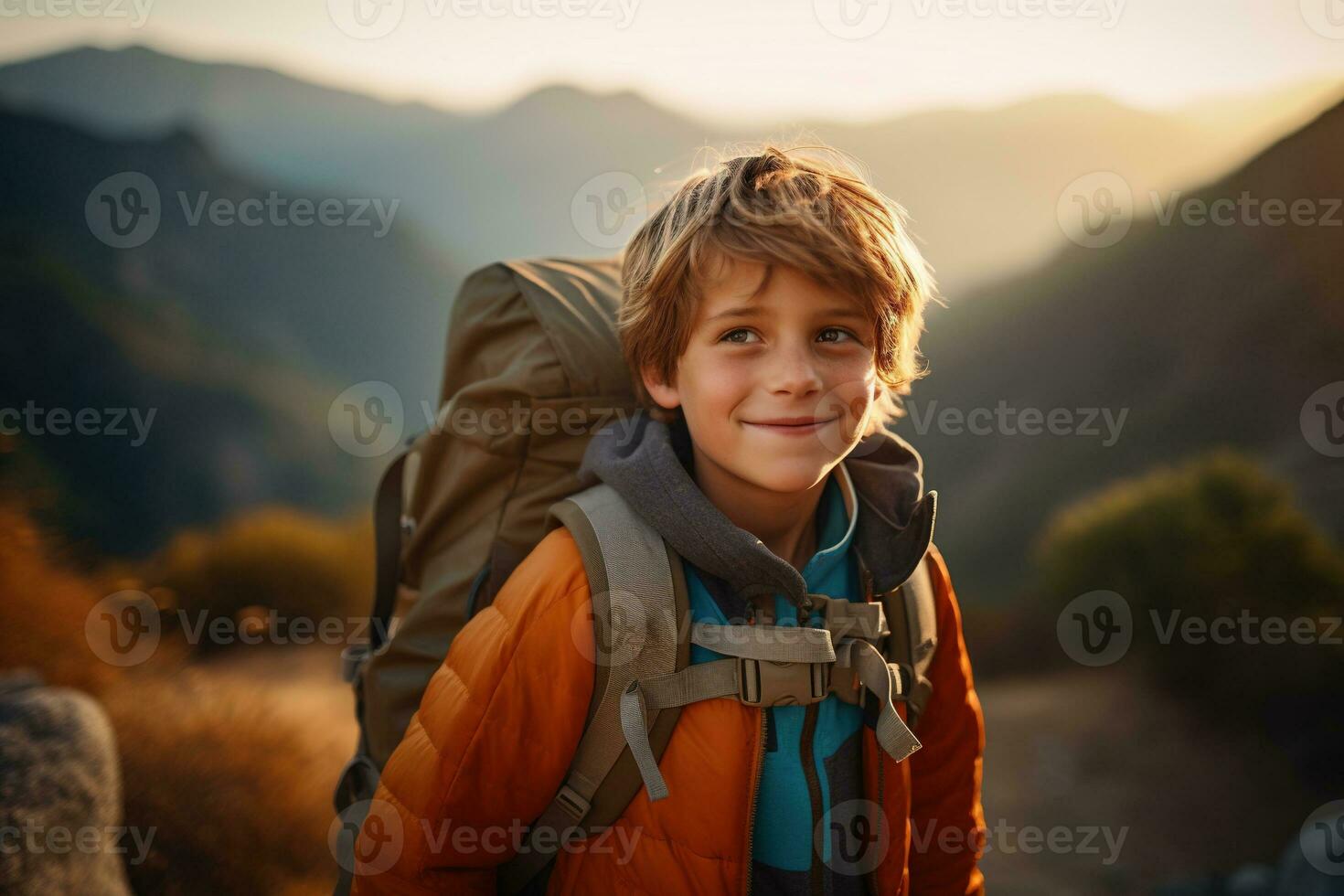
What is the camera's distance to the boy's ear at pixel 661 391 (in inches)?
70.2

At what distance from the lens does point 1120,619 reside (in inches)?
152

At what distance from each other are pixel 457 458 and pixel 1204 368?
3602 mm

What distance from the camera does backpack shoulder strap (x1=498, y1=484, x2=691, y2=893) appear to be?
1.53 m

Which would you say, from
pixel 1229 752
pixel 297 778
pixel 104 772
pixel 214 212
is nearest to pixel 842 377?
pixel 104 772

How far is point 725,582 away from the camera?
1688 millimetres

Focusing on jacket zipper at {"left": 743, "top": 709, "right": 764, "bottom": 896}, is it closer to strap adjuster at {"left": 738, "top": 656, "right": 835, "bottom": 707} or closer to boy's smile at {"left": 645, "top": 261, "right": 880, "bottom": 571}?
strap adjuster at {"left": 738, "top": 656, "right": 835, "bottom": 707}

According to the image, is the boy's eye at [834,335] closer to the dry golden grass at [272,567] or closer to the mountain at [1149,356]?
the mountain at [1149,356]

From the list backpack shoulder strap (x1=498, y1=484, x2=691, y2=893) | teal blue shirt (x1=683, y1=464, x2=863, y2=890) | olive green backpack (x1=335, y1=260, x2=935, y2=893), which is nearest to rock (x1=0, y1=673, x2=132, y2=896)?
olive green backpack (x1=335, y1=260, x2=935, y2=893)

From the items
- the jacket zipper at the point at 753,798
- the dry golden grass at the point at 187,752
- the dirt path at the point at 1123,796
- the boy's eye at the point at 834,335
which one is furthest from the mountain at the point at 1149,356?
the dry golden grass at the point at 187,752

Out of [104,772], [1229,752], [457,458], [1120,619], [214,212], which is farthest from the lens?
[214,212]

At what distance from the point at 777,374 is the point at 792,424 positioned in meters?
0.10

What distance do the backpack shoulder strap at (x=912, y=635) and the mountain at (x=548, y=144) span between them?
95.9 inches

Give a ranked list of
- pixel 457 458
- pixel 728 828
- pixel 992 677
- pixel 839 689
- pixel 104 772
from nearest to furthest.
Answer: pixel 728 828
pixel 839 689
pixel 457 458
pixel 104 772
pixel 992 677

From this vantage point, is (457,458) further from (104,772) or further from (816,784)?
(104,772)
